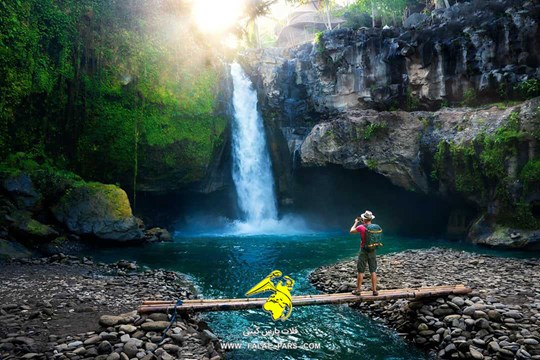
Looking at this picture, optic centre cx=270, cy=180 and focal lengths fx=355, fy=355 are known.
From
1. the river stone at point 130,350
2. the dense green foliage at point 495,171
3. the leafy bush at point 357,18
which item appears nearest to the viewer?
the river stone at point 130,350

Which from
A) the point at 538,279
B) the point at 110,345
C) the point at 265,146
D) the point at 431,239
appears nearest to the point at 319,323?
the point at 110,345

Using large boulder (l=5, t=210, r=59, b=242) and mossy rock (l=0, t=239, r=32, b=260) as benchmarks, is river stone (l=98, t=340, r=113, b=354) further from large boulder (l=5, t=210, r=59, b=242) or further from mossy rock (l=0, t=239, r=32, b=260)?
large boulder (l=5, t=210, r=59, b=242)

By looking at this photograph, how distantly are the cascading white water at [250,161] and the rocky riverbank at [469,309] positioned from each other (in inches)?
684

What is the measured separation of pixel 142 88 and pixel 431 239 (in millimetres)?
22264

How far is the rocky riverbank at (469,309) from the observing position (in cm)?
708

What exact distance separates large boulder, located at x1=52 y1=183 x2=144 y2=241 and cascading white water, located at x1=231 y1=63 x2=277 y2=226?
11164mm

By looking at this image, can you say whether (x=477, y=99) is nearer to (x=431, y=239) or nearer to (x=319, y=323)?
(x=431, y=239)

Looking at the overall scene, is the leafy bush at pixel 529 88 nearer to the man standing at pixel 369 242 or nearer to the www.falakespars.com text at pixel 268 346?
the man standing at pixel 369 242

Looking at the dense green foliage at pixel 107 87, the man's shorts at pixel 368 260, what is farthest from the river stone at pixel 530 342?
the dense green foliage at pixel 107 87

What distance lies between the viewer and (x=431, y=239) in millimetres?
23422

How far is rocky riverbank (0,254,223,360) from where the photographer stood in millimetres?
6410

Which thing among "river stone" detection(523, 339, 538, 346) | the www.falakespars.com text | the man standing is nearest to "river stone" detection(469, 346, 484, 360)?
"river stone" detection(523, 339, 538, 346)

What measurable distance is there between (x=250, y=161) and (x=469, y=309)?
2325 centimetres

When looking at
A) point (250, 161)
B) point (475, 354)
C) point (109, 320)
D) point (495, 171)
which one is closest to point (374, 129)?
point (495, 171)
